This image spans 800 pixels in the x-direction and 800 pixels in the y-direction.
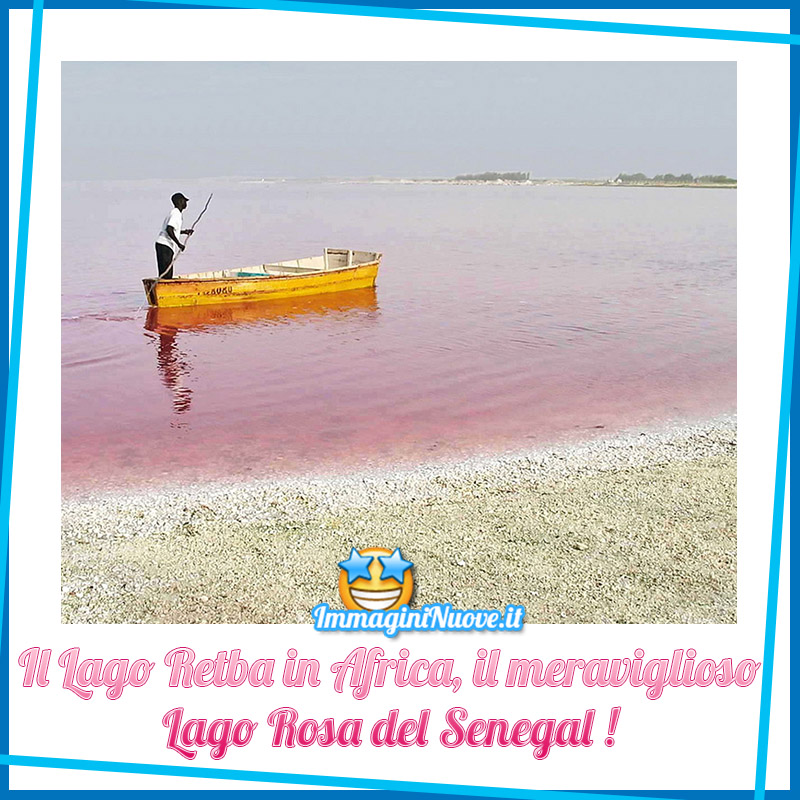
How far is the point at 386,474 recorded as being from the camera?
8.70 meters

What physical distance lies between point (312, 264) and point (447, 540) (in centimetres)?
1224

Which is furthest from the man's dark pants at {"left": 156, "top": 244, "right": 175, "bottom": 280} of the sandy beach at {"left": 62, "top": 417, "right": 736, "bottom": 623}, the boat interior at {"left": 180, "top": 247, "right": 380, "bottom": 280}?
the sandy beach at {"left": 62, "top": 417, "right": 736, "bottom": 623}

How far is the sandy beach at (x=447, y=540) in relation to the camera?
253 inches

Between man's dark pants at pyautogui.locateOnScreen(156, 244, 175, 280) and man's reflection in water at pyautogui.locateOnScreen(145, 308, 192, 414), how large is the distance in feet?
Answer: 2.44

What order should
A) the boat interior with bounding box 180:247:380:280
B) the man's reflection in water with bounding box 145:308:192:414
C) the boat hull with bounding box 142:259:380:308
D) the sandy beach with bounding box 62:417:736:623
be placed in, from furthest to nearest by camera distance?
the boat interior with bounding box 180:247:380:280
the boat hull with bounding box 142:259:380:308
the man's reflection in water with bounding box 145:308:192:414
the sandy beach with bounding box 62:417:736:623

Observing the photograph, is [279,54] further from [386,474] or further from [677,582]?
[677,582]

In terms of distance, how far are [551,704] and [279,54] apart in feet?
14.4

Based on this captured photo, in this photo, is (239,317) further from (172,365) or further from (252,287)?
(172,365)

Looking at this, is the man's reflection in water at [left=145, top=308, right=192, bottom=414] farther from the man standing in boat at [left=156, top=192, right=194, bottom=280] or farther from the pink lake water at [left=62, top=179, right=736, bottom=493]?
the man standing in boat at [left=156, top=192, right=194, bottom=280]

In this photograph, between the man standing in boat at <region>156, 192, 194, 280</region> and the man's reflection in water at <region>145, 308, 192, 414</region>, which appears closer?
the man's reflection in water at <region>145, 308, 192, 414</region>

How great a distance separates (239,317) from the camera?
52.1 ft

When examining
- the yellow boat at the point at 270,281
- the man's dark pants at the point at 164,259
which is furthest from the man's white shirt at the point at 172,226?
the yellow boat at the point at 270,281

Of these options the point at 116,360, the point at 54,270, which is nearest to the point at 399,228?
the point at 116,360

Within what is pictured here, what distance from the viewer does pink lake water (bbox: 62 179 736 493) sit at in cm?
970
